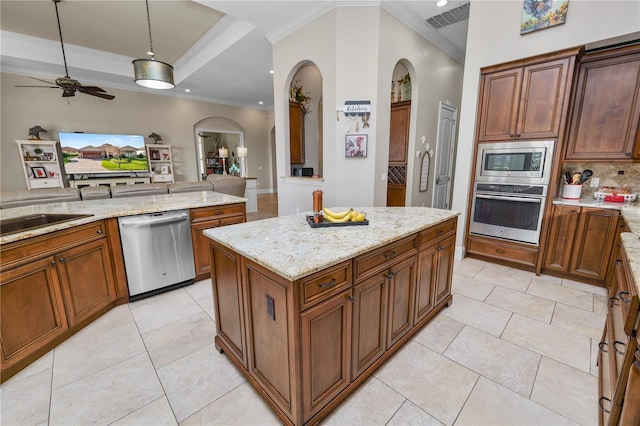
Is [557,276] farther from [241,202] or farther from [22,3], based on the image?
[22,3]

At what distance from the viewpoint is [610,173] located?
291 cm

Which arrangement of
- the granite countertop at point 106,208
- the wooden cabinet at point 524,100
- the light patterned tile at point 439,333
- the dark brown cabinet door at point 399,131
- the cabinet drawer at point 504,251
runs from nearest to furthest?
the granite countertop at point 106,208, the light patterned tile at point 439,333, the wooden cabinet at point 524,100, the cabinet drawer at point 504,251, the dark brown cabinet door at point 399,131

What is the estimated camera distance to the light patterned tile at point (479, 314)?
83.6 inches

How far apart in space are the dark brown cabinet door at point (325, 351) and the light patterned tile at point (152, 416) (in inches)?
29.6

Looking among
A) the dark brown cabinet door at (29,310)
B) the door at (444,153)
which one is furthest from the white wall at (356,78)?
the dark brown cabinet door at (29,310)

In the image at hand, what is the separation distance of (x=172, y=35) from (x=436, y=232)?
5.46m

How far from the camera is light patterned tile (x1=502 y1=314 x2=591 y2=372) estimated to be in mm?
1783

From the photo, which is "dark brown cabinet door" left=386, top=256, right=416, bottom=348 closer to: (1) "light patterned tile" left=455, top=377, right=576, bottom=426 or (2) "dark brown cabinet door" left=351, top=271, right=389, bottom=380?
(2) "dark brown cabinet door" left=351, top=271, right=389, bottom=380

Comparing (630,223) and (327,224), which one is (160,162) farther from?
(630,223)

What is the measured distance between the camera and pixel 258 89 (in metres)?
7.10

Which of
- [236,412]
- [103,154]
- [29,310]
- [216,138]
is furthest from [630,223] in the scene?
[216,138]

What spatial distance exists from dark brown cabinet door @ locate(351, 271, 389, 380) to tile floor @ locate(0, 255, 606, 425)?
0.18 meters

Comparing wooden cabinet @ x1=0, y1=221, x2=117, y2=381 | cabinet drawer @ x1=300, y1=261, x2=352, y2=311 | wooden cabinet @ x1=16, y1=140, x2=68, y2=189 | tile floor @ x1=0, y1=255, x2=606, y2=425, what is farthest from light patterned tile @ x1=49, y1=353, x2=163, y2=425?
wooden cabinet @ x1=16, y1=140, x2=68, y2=189

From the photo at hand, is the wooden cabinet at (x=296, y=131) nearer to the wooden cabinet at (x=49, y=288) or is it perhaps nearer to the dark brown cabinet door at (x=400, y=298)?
the wooden cabinet at (x=49, y=288)
